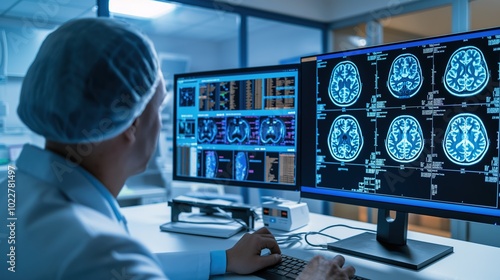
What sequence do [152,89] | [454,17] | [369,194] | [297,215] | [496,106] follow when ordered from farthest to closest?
[454,17], [297,215], [369,194], [496,106], [152,89]

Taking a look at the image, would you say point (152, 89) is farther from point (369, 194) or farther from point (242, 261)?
point (369, 194)

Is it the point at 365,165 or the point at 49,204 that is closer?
the point at 49,204

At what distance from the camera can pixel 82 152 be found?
714 mm

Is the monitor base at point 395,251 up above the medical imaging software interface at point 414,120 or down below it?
below

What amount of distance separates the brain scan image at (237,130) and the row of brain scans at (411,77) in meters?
0.35

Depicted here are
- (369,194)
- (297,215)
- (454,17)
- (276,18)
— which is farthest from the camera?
(276,18)

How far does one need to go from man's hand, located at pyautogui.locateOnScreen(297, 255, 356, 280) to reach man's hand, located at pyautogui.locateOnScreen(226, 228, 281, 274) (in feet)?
0.50

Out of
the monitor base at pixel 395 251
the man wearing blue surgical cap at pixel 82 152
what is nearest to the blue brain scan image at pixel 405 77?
the monitor base at pixel 395 251

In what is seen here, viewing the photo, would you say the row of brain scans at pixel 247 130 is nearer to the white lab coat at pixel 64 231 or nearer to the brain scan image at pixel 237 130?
the brain scan image at pixel 237 130

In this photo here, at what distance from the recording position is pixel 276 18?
3.40 metres

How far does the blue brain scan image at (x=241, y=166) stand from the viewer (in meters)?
1.45

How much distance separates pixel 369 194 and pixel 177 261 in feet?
1.90

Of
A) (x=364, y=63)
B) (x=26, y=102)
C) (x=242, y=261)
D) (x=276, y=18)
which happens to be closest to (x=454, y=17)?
(x=276, y=18)

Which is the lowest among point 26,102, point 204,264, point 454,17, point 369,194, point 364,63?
point 204,264
